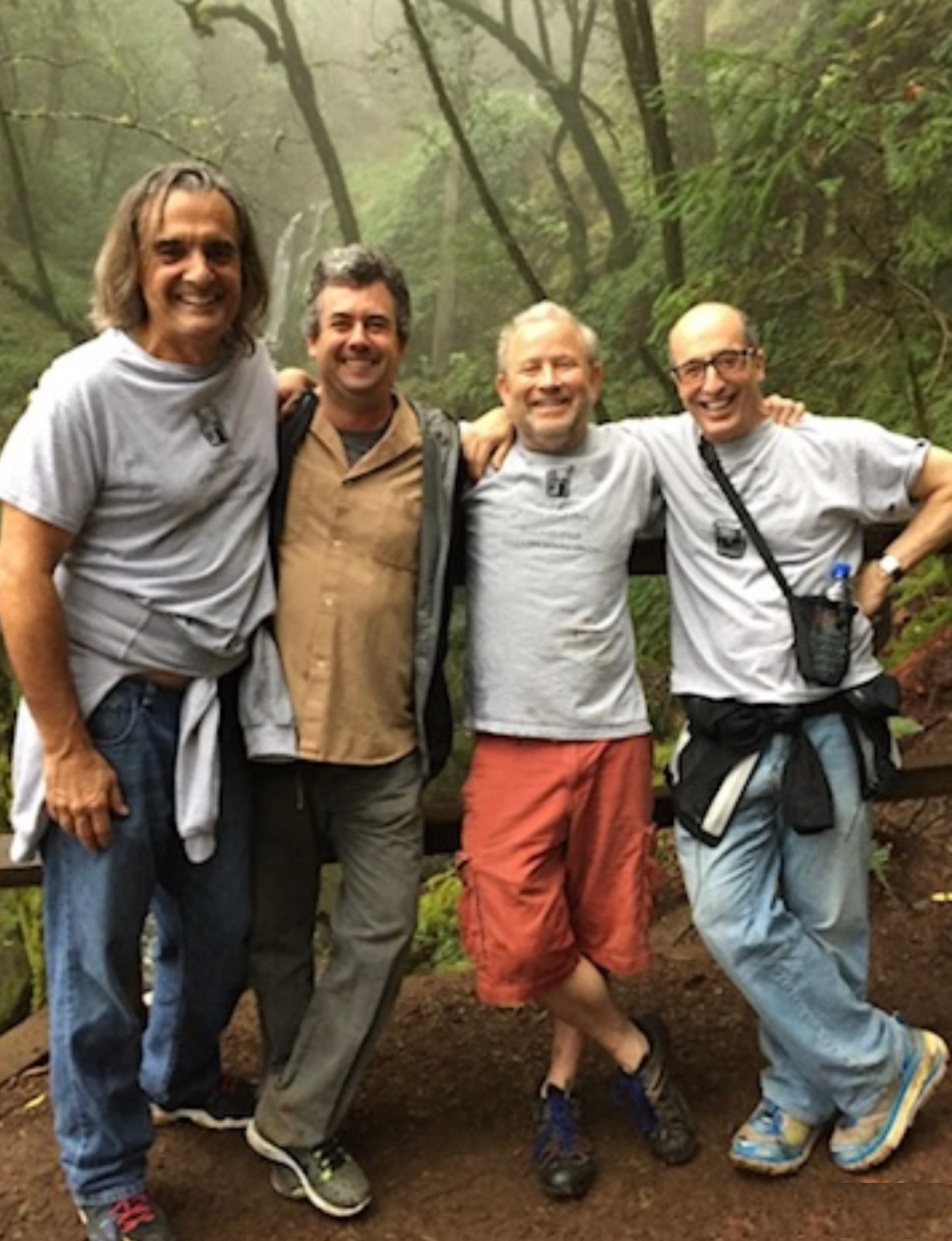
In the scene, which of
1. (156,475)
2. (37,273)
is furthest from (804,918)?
(37,273)

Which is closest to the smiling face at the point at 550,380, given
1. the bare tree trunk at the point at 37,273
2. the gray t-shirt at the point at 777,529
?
the gray t-shirt at the point at 777,529

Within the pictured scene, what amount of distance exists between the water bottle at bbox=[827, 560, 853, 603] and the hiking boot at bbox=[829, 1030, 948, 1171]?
1140mm

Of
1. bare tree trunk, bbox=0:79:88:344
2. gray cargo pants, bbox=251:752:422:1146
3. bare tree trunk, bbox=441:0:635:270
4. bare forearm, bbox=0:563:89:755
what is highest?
bare tree trunk, bbox=441:0:635:270

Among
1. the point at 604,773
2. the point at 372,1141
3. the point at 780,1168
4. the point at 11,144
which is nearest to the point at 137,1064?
the point at 372,1141

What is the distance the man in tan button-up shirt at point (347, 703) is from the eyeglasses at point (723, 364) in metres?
0.57

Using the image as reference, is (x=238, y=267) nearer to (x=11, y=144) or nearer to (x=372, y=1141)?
(x=372, y=1141)

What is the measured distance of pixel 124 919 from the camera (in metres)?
2.54

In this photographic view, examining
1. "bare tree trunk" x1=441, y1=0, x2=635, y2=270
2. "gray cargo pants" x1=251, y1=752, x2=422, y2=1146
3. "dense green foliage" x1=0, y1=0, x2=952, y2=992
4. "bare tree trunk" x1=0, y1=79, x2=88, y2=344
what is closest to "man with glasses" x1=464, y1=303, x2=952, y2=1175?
"gray cargo pants" x1=251, y1=752, x2=422, y2=1146

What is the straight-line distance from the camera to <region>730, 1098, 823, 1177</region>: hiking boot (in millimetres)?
2816

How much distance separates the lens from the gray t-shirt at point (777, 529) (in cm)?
269

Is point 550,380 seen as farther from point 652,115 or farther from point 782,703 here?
point 652,115

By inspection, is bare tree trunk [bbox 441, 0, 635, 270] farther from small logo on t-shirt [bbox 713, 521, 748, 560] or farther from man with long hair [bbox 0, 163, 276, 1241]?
man with long hair [bbox 0, 163, 276, 1241]

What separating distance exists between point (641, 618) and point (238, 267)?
3.92m

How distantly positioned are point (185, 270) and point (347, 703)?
0.98 m
